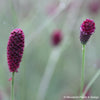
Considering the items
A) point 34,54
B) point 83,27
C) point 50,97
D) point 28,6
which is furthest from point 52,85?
point 83,27

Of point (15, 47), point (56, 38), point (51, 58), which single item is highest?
point (15, 47)

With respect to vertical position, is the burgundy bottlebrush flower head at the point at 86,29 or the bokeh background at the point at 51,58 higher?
the burgundy bottlebrush flower head at the point at 86,29

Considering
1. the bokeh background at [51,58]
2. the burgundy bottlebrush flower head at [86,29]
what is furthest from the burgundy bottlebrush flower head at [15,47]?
the bokeh background at [51,58]

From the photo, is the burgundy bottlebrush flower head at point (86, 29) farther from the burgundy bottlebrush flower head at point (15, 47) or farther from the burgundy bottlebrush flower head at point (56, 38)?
the burgundy bottlebrush flower head at point (56, 38)

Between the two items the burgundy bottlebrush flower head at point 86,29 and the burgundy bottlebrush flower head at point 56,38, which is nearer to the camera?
the burgundy bottlebrush flower head at point 86,29

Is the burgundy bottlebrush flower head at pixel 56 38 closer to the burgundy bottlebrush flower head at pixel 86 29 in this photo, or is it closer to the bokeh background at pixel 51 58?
the bokeh background at pixel 51 58

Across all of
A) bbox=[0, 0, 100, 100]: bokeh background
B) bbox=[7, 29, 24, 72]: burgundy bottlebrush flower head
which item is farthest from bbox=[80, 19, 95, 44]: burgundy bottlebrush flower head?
bbox=[0, 0, 100, 100]: bokeh background

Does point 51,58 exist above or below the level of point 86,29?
below

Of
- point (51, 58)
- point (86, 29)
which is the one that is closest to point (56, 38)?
point (51, 58)

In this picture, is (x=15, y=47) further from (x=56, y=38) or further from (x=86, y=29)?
(x=56, y=38)
